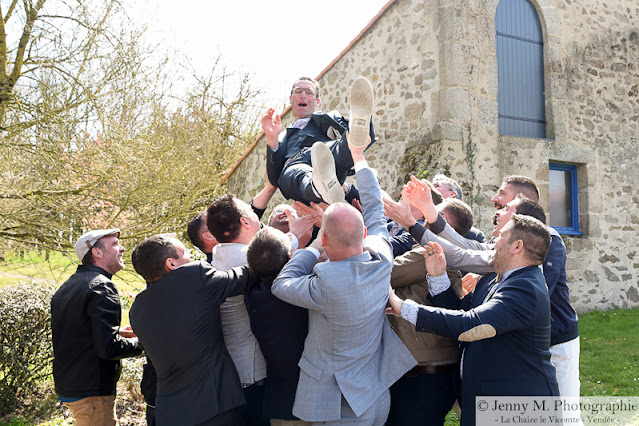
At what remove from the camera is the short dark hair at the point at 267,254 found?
8.21 feet

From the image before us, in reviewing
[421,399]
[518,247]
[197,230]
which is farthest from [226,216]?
[518,247]

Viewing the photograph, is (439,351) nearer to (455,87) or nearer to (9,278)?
(455,87)

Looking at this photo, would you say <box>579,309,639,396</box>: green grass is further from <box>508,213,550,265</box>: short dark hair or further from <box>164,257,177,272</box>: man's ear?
<box>164,257,177,272</box>: man's ear

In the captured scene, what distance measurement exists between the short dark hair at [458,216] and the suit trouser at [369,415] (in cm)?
119

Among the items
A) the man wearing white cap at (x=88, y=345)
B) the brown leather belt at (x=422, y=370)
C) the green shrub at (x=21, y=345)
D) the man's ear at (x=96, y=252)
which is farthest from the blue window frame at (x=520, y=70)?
the green shrub at (x=21, y=345)

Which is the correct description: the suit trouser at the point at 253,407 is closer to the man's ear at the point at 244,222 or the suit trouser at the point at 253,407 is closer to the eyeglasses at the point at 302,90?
the man's ear at the point at 244,222

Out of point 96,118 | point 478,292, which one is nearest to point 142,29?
point 96,118

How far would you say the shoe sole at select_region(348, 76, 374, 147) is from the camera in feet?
9.15

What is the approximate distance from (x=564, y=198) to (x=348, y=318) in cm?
766

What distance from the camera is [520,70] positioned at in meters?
8.27

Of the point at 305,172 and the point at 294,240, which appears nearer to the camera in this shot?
the point at 294,240

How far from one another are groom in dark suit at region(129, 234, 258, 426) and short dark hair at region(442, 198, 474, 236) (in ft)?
4.45

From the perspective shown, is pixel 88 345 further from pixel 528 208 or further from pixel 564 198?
pixel 564 198

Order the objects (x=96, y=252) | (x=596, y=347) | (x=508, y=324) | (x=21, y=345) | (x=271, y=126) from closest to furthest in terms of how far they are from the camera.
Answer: (x=508, y=324) < (x=96, y=252) < (x=271, y=126) < (x=21, y=345) < (x=596, y=347)
